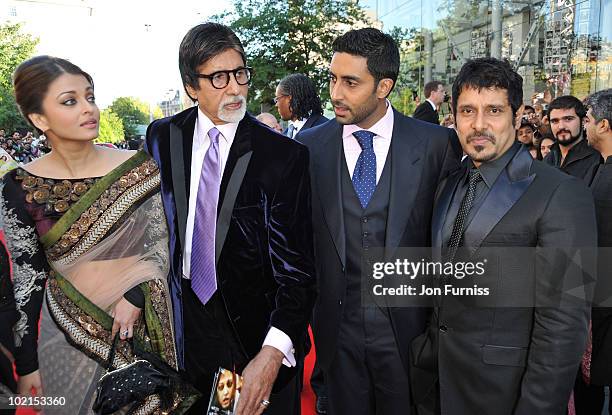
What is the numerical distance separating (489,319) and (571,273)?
13.0 inches

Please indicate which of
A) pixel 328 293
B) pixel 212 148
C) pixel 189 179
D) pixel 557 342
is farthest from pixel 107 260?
pixel 557 342

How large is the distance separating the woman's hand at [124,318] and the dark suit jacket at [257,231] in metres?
0.20

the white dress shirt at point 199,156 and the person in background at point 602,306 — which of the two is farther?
the person in background at point 602,306

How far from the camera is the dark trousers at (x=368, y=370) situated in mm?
2299

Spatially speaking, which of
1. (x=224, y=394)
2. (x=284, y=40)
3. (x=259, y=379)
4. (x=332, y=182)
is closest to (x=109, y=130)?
(x=284, y=40)

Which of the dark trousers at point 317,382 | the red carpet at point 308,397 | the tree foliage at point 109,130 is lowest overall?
the red carpet at point 308,397

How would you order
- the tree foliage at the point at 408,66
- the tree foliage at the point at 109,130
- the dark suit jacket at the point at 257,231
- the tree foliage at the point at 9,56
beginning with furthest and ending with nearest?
1. the tree foliage at the point at 109,130
2. the tree foliage at the point at 9,56
3. the tree foliage at the point at 408,66
4. the dark suit jacket at the point at 257,231

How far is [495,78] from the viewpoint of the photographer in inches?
76.9

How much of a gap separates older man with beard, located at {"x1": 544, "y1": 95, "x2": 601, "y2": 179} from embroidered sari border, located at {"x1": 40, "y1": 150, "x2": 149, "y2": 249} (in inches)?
150

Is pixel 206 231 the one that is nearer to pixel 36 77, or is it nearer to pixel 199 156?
pixel 199 156

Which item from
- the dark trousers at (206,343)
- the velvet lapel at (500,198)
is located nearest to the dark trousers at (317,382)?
the dark trousers at (206,343)

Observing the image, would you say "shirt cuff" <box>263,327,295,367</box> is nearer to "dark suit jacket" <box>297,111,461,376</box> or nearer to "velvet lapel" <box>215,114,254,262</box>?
"velvet lapel" <box>215,114,254,262</box>

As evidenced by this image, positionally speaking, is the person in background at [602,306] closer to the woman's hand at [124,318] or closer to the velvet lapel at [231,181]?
the velvet lapel at [231,181]

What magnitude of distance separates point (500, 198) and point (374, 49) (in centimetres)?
107
